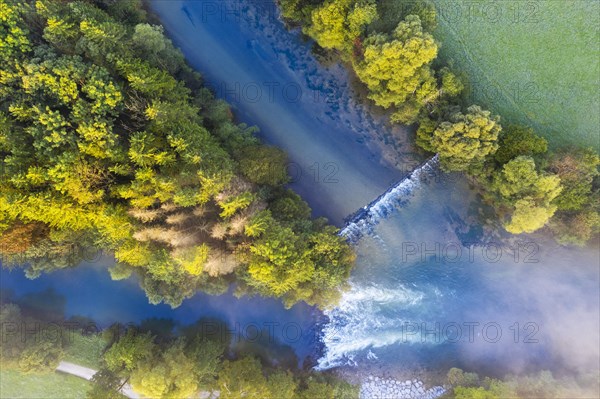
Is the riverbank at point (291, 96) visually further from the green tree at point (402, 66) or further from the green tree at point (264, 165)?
the green tree at point (402, 66)

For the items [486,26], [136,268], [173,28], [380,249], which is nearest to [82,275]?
[136,268]

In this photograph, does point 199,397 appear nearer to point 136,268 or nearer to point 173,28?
point 136,268

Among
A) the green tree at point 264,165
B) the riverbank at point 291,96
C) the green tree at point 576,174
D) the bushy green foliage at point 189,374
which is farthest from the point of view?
the riverbank at point 291,96

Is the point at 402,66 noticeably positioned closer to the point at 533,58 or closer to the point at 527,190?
the point at 527,190

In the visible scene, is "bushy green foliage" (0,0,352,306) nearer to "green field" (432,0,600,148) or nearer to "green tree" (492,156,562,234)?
"green tree" (492,156,562,234)

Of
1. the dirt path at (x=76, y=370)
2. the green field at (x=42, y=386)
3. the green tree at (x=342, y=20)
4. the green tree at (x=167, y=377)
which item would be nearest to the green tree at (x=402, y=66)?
the green tree at (x=342, y=20)
